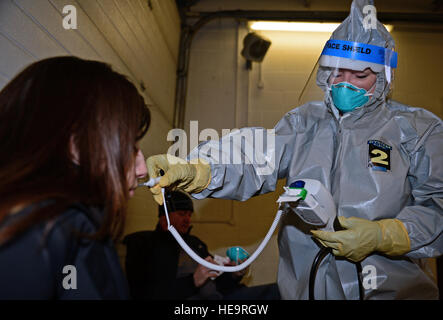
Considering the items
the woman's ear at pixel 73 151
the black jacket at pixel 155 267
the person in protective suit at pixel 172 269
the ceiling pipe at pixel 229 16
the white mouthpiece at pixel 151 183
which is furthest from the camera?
the ceiling pipe at pixel 229 16

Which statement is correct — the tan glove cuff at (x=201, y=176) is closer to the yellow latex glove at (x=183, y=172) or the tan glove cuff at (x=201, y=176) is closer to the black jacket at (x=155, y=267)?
the yellow latex glove at (x=183, y=172)

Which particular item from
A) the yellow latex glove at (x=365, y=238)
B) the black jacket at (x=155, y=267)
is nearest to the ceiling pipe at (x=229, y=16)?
the black jacket at (x=155, y=267)

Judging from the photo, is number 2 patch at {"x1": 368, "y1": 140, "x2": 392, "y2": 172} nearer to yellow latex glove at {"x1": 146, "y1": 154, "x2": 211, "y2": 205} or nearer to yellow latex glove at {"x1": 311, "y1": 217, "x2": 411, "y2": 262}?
yellow latex glove at {"x1": 311, "y1": 217, "x2": 411, "y2": 262}

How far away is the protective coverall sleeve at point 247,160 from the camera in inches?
46.2

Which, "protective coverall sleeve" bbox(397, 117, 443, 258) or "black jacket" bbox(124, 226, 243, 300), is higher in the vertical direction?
"protective coverall sleeve" bbox(397, 117, 443, 258)

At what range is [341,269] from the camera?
107 centimetres

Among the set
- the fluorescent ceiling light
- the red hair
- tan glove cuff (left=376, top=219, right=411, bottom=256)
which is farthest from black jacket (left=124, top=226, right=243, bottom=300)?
the fluorescent ceiling light

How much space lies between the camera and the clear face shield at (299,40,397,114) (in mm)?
1159

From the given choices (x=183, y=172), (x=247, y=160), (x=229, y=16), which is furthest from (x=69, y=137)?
(x=229, y=16)

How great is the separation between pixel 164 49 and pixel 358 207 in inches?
81.9

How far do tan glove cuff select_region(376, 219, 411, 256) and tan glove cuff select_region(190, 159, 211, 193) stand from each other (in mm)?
631

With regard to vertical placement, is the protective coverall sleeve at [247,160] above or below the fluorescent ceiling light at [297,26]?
below

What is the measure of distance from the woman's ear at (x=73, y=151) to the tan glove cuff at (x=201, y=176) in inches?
19.9
